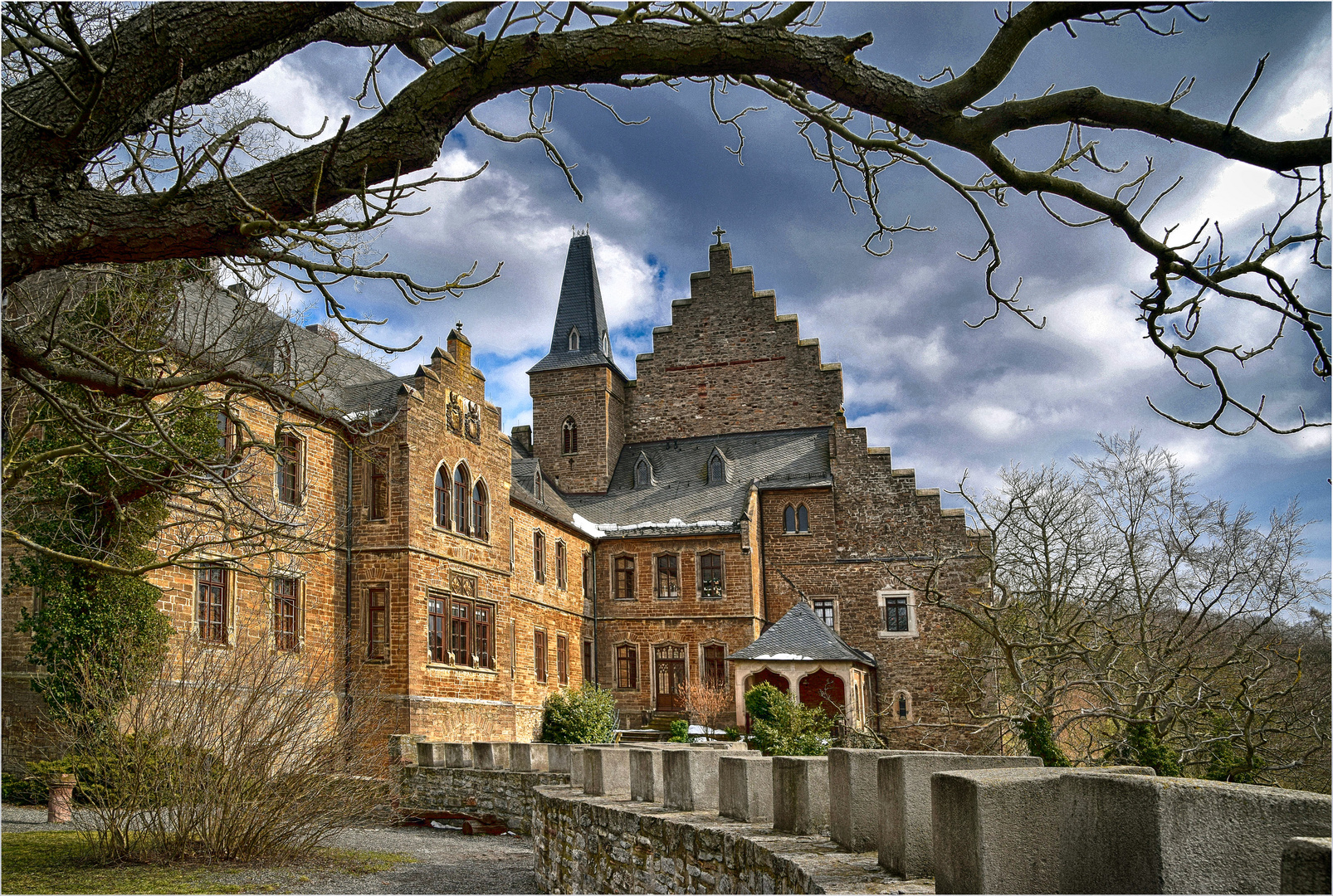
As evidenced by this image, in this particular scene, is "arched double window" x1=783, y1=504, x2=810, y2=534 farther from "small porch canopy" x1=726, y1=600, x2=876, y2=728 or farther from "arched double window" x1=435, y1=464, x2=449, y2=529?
"arched double window" x1=435, y1=464, x2=449, y2=529

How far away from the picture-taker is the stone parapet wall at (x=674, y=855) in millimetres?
5648

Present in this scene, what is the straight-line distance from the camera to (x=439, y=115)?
16.4 ft

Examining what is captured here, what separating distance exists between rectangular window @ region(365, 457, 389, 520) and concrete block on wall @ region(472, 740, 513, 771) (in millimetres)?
6180

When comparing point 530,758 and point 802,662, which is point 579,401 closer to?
point 802,662

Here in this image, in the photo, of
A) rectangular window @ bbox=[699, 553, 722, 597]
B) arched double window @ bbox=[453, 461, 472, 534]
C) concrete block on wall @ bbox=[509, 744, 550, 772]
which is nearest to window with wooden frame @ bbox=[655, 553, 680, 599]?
rectangular window @ bbox=[699, 553, 722, 597]

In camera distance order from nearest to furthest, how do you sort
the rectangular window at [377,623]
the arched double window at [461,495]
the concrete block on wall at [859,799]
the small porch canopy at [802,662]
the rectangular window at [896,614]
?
1. the concrete block on wall at [859,799]
2. the rectangular window at [377,623]
3. the arched double window at [461,495]
4. the small porch canopy at [802,662]
5. the rectangular window at [896,614]

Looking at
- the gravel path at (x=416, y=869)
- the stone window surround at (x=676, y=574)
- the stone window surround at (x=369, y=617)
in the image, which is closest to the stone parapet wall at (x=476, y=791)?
the gravel path at (x=416, y=869)

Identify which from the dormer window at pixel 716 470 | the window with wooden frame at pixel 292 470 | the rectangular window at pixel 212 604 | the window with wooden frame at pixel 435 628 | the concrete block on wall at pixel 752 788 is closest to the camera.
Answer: the concrete block on wall at pixel 752 788

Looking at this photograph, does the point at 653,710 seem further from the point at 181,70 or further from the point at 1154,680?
the point at 181,70

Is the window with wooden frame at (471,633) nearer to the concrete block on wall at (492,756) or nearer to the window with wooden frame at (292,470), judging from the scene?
the window with wooden frame at (292,470)

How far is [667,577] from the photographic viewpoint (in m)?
33.3

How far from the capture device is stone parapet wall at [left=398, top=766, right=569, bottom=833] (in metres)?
17.2

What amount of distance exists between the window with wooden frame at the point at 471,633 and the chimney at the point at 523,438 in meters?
13.0

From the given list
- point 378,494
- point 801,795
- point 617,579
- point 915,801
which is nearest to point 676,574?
point 617,579
